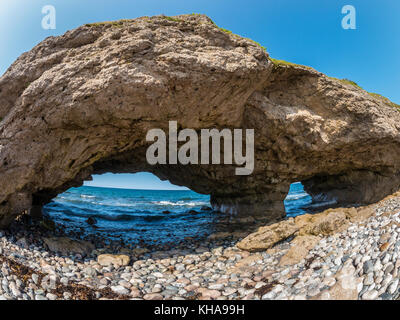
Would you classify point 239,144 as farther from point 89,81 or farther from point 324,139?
point 89,81

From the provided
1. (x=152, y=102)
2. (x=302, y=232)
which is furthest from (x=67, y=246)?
(x=302, y=232)

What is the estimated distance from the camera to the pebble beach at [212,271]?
475cm

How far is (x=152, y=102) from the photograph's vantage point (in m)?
8.13

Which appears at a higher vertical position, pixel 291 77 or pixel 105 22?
pixel 105 22

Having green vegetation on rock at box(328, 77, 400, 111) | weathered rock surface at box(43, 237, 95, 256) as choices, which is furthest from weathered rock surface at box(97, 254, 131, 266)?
green vegetation on rock at box(328, 77, 400, 111)

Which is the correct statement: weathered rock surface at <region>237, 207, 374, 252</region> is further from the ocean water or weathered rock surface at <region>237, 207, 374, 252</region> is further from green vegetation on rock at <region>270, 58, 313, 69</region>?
green vegetation on rock at <region>270, 58, 313, 69</region>

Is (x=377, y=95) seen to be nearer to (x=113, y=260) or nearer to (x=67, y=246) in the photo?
Result: (x=113, y=260)

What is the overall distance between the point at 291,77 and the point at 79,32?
9.22m

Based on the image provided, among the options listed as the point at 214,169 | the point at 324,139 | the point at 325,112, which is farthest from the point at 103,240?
the point at 325,112

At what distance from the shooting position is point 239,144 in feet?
36.9

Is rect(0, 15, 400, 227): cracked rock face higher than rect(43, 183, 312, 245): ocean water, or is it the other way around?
rect(0, 15, 400, 227): cracked rock face

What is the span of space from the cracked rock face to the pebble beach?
3.06 m

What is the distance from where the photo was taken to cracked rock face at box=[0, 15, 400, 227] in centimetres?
768

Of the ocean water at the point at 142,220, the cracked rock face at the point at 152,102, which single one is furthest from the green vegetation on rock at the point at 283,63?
the ocean water at the point at 142,220
